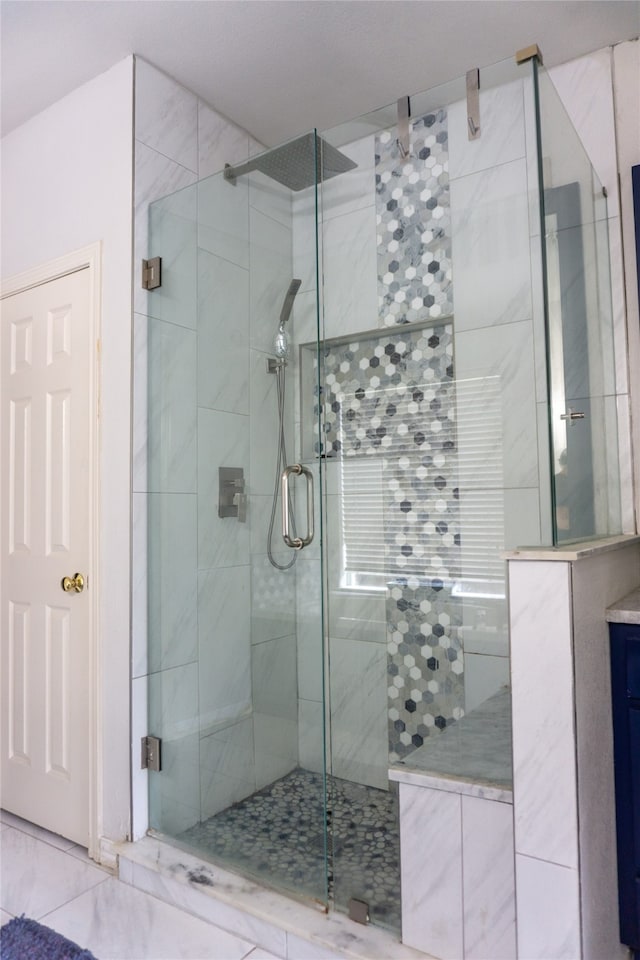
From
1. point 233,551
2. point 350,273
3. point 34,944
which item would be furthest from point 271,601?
point 34,944

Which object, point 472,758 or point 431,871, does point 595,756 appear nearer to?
point 472,758

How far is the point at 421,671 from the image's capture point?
5.46ft

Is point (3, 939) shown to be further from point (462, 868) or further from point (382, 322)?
point (382, 322)

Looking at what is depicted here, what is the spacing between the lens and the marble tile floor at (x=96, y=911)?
5.74 feet

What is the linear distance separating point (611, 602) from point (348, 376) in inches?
35.9

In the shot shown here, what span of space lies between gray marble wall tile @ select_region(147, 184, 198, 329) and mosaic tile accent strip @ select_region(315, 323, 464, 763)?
709 mm

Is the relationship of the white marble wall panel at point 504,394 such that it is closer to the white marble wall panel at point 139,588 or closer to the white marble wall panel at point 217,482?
the white marble wall panel at point 217,482

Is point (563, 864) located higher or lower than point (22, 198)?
lower

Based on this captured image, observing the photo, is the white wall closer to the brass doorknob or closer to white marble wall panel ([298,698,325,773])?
the brass doorknob

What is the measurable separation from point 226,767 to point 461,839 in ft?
2.85

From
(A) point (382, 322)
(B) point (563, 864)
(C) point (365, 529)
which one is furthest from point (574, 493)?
(B) point (563, 864)

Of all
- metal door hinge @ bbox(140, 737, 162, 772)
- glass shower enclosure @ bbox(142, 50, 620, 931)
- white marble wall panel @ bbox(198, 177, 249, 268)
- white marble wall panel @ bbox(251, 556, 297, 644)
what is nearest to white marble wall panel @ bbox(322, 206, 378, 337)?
glass shower enclosure @ bbox(142, 50, 620, 931)

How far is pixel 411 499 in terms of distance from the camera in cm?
170

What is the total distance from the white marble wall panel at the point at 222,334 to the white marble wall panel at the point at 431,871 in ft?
3.98
